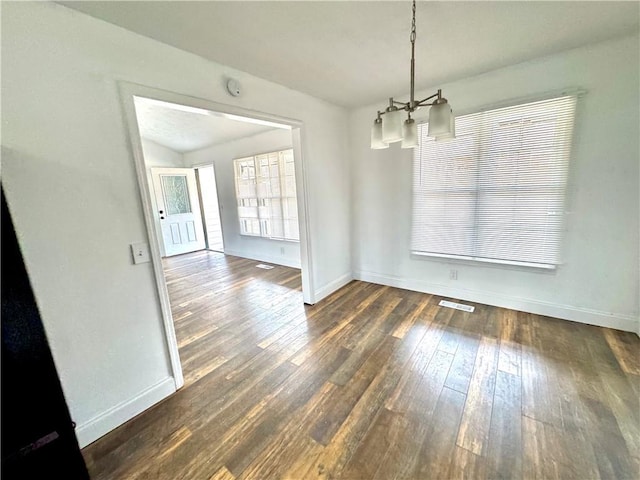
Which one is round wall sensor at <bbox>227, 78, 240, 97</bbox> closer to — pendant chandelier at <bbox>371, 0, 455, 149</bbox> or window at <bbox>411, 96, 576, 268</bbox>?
pendant chandelier at <bbox>371, 0, 455, 149</bbox>

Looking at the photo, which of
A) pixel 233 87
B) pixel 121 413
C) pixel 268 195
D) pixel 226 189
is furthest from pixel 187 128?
pixel 121 413

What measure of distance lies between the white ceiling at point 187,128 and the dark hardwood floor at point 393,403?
10.7 ft

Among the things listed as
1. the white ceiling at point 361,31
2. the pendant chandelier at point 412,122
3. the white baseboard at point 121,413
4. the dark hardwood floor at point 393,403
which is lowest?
the dark hardwood floor at point 393,403

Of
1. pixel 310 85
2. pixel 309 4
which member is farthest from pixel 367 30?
pixel 310 85

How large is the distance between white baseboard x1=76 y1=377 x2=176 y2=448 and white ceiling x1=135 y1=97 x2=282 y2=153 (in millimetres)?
3400

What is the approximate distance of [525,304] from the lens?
2811 mm

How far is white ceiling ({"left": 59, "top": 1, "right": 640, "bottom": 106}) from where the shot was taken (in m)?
1.50

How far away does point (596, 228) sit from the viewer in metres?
2.38

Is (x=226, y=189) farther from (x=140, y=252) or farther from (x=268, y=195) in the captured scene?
(x=140, y=252)

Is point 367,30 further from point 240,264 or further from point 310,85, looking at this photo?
point 240,264

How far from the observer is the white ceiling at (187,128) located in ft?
13.4

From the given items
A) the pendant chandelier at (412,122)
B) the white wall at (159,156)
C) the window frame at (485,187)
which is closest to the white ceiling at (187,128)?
the white wall at (159,156)

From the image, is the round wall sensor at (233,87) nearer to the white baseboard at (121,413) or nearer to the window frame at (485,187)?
the window frame at (485,187)

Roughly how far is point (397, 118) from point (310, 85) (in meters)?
1.57
